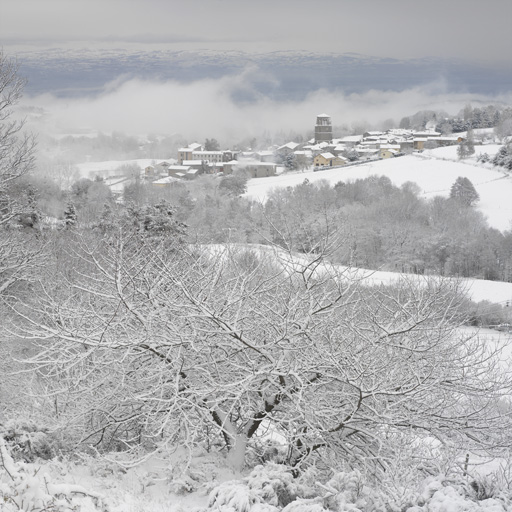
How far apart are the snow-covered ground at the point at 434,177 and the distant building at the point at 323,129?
93.4ft

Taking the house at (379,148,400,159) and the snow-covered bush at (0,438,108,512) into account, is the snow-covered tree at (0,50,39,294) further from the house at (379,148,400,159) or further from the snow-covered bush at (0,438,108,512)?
the house at (379,148,400,159)

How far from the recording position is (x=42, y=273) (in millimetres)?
10758

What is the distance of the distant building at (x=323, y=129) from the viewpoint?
89512 millimetres

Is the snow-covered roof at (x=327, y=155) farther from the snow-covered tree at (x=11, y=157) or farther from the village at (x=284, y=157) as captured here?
the snow-covered tree at (x=11, y=157)

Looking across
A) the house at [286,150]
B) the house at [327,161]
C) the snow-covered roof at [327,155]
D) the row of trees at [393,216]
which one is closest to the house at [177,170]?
the row of trees at [393,216]

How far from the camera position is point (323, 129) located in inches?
3551

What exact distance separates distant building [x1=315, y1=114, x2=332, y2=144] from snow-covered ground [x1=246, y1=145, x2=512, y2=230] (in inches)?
1121

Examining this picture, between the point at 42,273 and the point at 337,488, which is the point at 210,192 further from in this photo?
the point at 337,488

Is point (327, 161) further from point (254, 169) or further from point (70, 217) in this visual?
point (70, 217)

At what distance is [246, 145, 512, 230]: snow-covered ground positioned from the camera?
42625 millimetres

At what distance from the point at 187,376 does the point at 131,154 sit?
77.4 metres

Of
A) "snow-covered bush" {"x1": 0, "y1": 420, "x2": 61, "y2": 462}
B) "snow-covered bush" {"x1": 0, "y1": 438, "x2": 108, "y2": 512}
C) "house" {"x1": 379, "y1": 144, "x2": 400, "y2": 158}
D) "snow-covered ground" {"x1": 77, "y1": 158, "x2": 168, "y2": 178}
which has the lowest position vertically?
"snow-covered ground" {"x1": 77, "y1": 158, "x2": 168, "y2": 178}

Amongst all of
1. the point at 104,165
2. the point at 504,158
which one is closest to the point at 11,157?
the point at 504,158

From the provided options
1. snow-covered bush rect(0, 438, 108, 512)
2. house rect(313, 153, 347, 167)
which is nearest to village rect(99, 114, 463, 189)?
house rect(313, 153, 347, 167)
